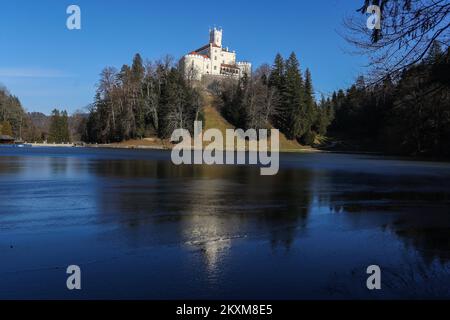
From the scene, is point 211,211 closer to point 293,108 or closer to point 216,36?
point 293,108

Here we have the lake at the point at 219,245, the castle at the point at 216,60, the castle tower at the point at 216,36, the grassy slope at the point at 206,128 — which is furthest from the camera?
the castle tower at the point at 216,36

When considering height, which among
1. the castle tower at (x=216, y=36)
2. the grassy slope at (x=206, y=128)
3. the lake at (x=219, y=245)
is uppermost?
the castle tower at (x=216, y=36)

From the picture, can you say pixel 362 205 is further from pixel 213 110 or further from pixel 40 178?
pixel 213 110

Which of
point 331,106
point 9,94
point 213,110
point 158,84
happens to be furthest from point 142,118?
point 9,94

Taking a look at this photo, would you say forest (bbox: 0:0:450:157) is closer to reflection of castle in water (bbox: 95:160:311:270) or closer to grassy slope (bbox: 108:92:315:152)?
grassy slope (bbox: 108:92:315:152)

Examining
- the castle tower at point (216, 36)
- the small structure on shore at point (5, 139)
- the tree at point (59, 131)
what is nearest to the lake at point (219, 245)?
the small structure on shore at point (5, 139)

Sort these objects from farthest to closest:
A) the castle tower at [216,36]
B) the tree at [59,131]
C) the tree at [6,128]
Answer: the castle tower at [216,36] < the tree at [59,131] < the tree at [6,128]

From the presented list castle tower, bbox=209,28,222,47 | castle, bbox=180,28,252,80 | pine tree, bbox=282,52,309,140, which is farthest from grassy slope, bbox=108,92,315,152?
castle tower, bbox=209,28,222,47

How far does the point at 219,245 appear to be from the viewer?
9.38 meters

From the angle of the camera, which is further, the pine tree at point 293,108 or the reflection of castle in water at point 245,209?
the pine tree at point 293,108

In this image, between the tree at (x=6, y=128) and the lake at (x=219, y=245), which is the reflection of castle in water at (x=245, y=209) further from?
the tree at (x=6, y=128)

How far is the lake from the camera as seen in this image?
6.68m

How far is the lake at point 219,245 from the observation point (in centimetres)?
668

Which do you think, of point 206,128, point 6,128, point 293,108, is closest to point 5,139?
point 6,128
